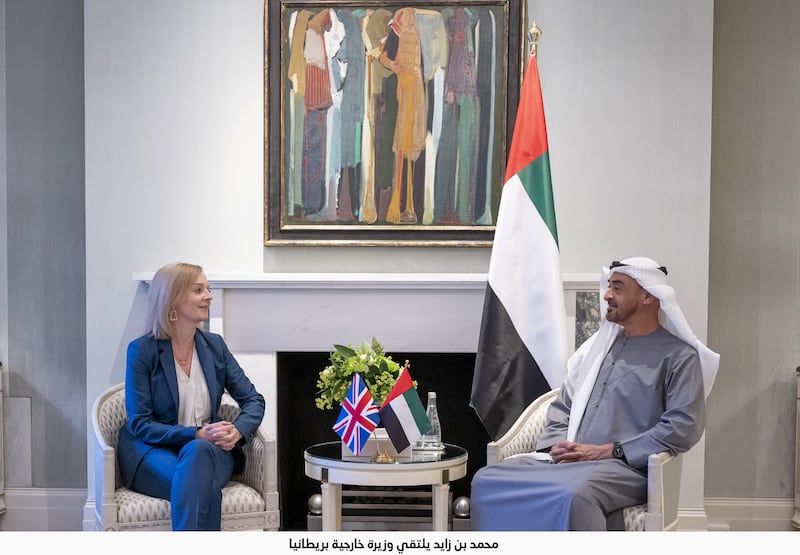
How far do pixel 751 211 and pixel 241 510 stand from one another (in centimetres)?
309

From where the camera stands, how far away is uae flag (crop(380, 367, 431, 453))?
373 centimetres

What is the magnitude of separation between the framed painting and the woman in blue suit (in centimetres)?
90

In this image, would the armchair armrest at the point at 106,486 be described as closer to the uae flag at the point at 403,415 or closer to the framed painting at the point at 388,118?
the uae flag at the point at 403,415

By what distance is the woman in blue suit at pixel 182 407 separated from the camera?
Result: 3479 mm

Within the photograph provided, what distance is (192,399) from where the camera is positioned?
3.83 metres

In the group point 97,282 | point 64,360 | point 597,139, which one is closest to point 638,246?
point 597,139

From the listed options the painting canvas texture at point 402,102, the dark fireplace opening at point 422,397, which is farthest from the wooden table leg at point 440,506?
the painting canvas texture at point 402,102

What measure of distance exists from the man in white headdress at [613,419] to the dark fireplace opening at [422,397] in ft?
3.53

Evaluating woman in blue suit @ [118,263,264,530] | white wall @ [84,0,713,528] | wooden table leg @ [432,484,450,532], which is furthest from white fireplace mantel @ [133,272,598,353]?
wooden table leg @ [432,484,450,532]

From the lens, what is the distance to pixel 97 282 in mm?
4664

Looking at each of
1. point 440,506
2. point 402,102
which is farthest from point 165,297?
point 402,102

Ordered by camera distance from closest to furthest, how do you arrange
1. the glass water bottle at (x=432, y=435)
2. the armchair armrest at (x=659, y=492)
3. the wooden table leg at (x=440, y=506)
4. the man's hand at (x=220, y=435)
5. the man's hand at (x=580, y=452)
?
the armchair armrest at (x=659, y=492)
the man's hand at (x=580, y=452)
the man's hand at (x=220, y=435)
the wooden table leg at (x=440, y=506)
the glass water bottle at (x=432, y=435)

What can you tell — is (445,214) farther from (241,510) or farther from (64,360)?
(64,360)

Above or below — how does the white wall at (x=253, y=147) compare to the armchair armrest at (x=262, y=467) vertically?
above
